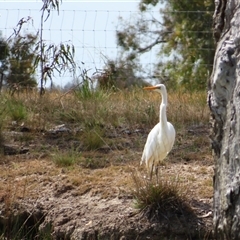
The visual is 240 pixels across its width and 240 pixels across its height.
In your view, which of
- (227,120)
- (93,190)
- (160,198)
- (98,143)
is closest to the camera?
(227,120)

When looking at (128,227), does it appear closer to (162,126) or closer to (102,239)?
(102,239)

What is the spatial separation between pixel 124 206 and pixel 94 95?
3487mm

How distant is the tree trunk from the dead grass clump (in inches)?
41.9

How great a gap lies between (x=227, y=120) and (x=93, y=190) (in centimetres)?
230

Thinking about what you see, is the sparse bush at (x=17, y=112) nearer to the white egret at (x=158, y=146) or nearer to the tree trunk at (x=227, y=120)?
the white egret at (x=158, y=146)

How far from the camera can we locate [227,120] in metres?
6.14

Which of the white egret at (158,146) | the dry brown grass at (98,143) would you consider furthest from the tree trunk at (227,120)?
the white egret at (158,146)

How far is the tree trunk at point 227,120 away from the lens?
603 centimetres

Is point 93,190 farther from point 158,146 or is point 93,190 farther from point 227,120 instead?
point 227,120

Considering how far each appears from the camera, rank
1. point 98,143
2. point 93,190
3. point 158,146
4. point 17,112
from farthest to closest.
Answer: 1. point 17,112
2. point 98,143
3. point 158,146
4. point 93,190

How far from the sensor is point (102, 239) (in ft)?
24.3

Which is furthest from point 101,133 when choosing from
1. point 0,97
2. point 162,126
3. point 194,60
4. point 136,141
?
point 194,60

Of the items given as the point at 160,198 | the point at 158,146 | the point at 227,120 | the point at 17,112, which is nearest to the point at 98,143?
the point at 158,146

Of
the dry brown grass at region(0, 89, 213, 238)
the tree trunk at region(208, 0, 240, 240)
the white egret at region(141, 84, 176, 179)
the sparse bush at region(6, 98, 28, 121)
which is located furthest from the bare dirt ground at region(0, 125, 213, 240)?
the tree trunk at region(208, 0, 240, 240)
